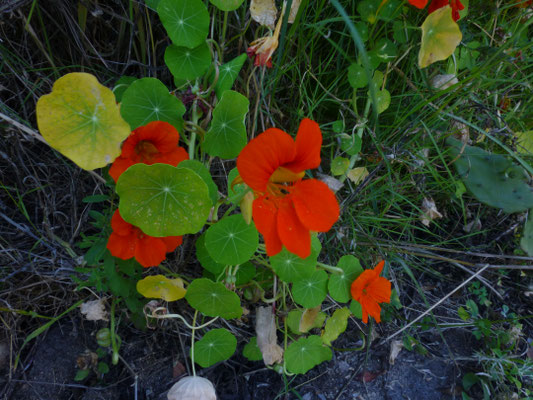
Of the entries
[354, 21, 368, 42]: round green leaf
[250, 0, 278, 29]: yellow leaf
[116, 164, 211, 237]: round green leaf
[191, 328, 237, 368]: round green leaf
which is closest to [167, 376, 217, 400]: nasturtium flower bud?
[191, 328, 237, 368]: round green leaf

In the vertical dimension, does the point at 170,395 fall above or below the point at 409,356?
above

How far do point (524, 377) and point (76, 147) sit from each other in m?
1.88

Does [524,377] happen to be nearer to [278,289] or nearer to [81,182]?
[278,289]

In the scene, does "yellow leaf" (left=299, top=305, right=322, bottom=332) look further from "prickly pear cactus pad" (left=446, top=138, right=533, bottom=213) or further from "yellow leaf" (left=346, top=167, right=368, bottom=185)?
"prickly pear cactus pad" (left=446, top=138, right=533, bottom=213)

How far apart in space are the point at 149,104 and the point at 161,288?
51cm

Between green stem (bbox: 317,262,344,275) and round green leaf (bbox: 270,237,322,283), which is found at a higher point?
round green leaf (bbox: 270,237,322,283)

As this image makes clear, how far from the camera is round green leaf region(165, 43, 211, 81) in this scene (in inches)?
42.7

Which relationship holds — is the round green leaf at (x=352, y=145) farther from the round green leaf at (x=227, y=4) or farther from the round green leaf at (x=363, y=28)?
the round green leaf at (x=227, y=4)

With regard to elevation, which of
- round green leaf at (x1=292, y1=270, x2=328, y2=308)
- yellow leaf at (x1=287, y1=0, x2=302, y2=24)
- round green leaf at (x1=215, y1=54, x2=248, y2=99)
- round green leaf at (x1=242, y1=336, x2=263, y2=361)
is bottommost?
round green leaf at (x1=242, y1=336, x2=263, y2=361)

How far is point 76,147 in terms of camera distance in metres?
0.86

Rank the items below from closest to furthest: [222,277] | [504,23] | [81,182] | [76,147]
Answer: [76,147]
[222,277]
[81,182]
[504,23]

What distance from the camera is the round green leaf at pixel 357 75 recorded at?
1300 millimetres

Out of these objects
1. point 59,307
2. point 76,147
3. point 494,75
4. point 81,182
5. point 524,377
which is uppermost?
point 76,147

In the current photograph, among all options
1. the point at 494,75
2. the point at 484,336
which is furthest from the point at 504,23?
the point at 484,336
